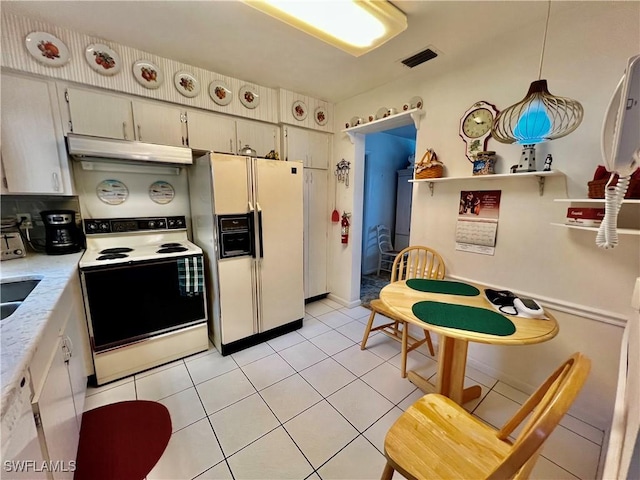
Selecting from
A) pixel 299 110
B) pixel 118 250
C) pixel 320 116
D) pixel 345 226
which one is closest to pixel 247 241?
pixel 118 250

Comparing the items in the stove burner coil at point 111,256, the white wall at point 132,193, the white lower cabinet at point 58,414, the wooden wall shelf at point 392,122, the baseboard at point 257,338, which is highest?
the wooden wall shelf at point 392,122

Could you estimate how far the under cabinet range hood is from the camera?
1.76m

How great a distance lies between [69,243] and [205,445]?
5.82 ft

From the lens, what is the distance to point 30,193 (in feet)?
5.84

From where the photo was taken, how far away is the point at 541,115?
4.18 feet

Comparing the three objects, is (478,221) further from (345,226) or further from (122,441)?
(122,441)

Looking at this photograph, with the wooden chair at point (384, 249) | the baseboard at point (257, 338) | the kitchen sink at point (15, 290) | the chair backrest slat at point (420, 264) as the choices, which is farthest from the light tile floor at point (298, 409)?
the wooden chair at point (384, 249)

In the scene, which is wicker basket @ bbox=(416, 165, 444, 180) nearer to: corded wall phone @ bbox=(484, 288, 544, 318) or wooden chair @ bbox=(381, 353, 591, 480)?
corded wall phone @ bbox=(484, 288, 544, 318)

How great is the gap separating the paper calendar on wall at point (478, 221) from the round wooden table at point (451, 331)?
43 cm

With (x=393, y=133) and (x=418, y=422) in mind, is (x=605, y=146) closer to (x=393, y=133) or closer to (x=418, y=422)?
Answer: (x=418, y=422)

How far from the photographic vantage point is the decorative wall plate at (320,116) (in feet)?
10.00

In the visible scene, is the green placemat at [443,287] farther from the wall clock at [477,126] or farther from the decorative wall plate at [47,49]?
the decorative wall plate at [47,49]

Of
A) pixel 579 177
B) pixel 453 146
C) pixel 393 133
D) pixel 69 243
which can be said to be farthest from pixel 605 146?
pixel 393 133

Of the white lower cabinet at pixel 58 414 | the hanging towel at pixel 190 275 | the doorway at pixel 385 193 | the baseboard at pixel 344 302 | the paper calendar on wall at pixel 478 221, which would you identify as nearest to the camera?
the white lower cabinet at pixel 58 414
